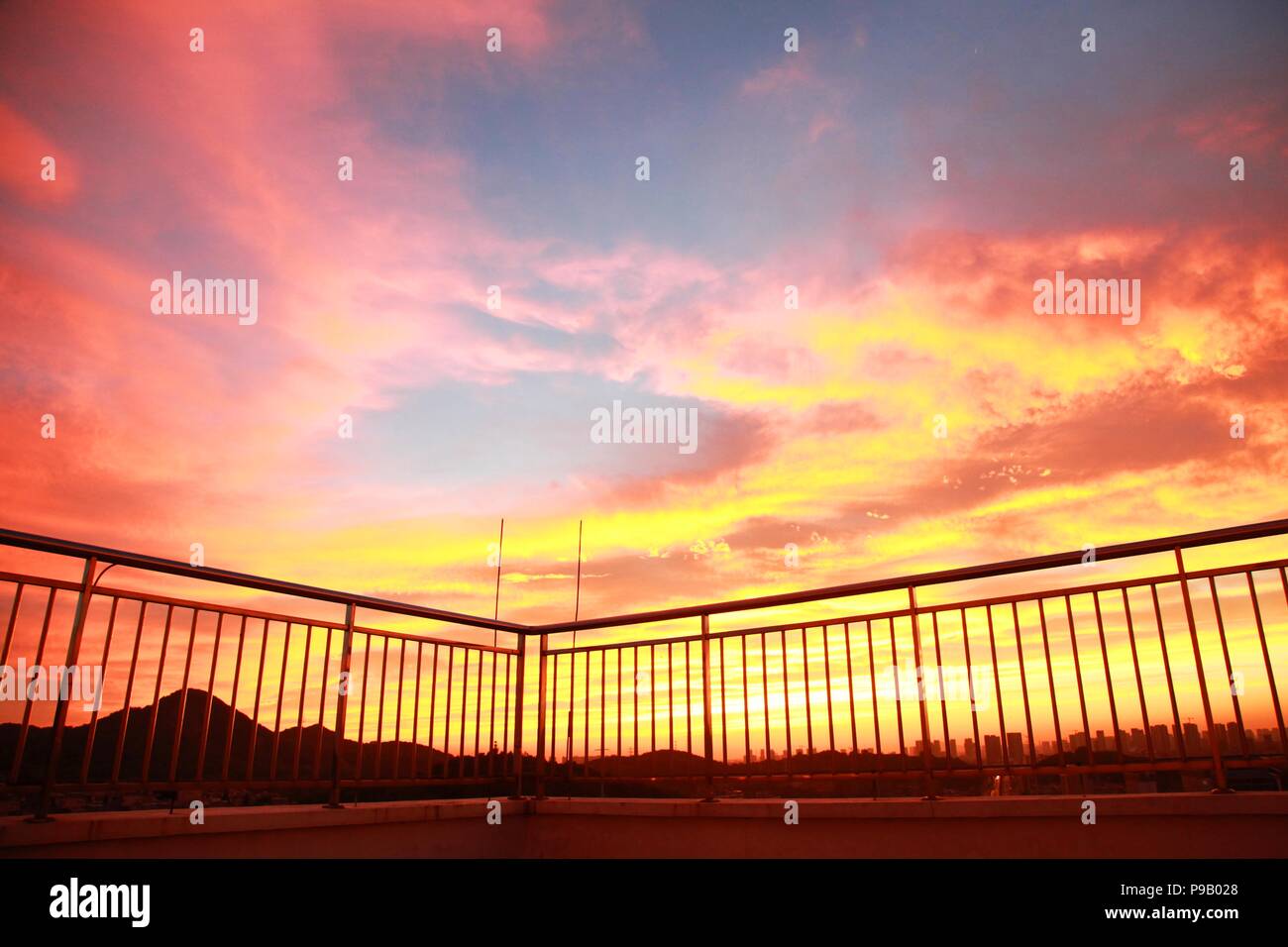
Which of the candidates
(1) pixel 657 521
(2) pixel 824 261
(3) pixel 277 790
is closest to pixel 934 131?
(2) pixel 824 261

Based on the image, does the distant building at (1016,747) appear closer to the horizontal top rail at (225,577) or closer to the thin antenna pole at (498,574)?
the horizontal top rail at (225,577)

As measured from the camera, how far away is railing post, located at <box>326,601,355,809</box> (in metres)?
3.71

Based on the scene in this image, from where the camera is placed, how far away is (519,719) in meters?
5.04

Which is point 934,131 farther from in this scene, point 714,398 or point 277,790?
point 277,790

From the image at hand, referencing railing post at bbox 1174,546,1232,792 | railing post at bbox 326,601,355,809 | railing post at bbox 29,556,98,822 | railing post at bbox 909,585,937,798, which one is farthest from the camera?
railing post at bbox 326,601,355,809

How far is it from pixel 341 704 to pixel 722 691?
2.36m

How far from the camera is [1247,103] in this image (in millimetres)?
7074

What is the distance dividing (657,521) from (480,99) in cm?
617

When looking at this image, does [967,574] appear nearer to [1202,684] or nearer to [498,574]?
[1202,684]

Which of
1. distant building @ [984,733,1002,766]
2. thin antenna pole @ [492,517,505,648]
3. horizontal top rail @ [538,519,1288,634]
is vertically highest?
thin antenna pole @ [492,517,505,648]

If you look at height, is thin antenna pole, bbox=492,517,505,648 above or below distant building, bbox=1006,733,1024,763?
above

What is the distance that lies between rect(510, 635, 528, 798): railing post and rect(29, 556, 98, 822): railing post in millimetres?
2777

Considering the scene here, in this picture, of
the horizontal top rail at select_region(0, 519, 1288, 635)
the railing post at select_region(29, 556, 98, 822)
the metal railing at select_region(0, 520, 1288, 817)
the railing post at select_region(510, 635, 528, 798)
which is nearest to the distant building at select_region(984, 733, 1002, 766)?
the metal railing at select_region(0, 520, 1288, 817)

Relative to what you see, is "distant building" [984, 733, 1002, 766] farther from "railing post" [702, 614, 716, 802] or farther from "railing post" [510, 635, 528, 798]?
"railing post" [510, 635, 528, 798]
